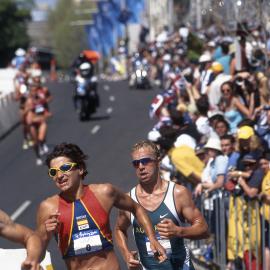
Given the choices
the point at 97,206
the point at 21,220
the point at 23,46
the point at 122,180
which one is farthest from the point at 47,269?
the point at 23,46

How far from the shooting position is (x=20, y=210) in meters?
17.8

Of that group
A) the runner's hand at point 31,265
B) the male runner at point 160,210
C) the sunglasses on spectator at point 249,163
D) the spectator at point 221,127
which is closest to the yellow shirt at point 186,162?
the spectator at point 221,127

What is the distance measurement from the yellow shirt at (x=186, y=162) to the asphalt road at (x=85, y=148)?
1.27m

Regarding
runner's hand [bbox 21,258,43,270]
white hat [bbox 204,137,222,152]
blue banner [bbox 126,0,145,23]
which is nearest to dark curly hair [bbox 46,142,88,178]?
runner's hand [bbox 21,258,43,270]

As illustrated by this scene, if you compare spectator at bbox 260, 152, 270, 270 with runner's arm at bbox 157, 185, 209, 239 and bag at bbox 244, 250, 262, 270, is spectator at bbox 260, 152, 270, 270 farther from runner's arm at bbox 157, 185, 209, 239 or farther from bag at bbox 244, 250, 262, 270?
runner's arm at bbox 157, 185, 209, 239

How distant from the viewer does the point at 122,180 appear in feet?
65.2

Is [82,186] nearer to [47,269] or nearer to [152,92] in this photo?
[47,269]

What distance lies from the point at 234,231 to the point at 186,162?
2.03m

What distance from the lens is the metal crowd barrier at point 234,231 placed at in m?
10.6

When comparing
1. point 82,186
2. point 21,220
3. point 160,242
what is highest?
point 82,186

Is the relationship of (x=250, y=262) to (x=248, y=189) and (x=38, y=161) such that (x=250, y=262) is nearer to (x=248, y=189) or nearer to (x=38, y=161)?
(x=248, y=189)

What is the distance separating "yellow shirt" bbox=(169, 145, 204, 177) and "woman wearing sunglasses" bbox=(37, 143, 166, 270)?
5199 millimetres

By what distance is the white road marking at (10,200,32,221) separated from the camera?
17.1 metres

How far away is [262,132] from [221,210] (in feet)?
6.53
